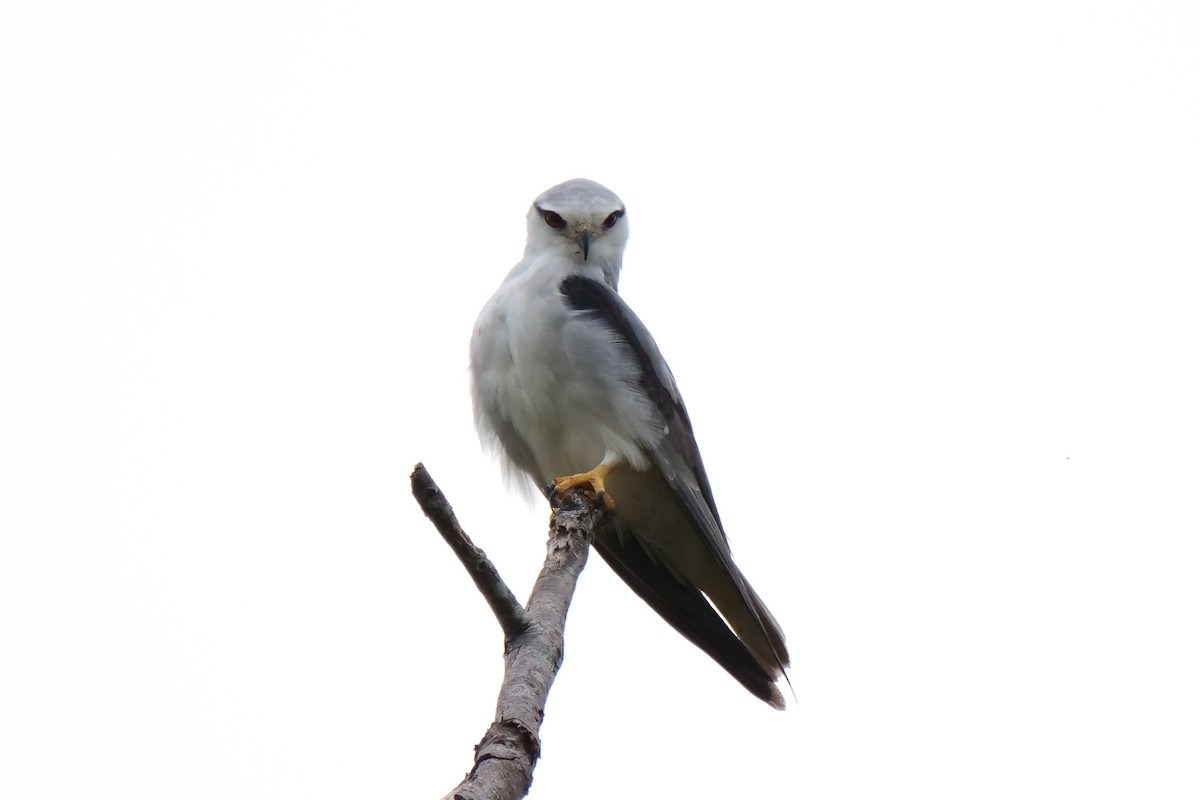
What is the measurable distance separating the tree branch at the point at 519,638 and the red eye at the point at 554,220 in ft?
7.21

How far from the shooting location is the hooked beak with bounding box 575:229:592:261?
5461 millimetres

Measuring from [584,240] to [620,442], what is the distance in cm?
116

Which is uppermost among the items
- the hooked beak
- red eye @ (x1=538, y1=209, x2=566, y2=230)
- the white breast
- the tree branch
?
red eye @ (x1=538, y1=209, x2=566, y2=230)

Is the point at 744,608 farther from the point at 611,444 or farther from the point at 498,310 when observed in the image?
the point at 498,310

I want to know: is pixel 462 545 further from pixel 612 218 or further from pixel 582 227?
pixel 612 218

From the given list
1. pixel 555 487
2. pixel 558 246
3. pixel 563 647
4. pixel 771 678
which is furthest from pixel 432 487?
pixel 558 246

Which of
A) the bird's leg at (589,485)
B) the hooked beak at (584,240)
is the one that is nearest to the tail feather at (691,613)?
the bird's leg at (589,485)

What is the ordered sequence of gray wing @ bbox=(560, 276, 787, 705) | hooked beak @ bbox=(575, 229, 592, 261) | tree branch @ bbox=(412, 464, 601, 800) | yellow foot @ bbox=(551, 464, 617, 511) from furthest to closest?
hooked beak @ bbox=(575, 229, 592, 261) < gray wing @ bbox=(560, 276, 787, 705) < yellow foot @ bbox=(551, 464, 617, 511) < tree branch @ bbox=(412, 464, 601, 800)

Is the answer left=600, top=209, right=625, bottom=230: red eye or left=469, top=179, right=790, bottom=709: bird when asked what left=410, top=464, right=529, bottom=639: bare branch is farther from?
left=600, top=209, right=625, bottom=230: red eye

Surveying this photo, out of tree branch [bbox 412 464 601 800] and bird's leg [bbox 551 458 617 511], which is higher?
bird's leg [bbox 551 458 617 511]

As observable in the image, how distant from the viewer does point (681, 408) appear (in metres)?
5.11

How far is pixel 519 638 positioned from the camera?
2799 mm

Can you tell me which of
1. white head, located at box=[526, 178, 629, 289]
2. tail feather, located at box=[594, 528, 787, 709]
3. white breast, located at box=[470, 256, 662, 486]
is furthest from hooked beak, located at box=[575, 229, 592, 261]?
tail feather, located at box=[594, 528, 787, 709]

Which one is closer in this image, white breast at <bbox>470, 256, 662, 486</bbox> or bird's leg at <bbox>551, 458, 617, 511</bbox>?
bird's leg at <bbox>551, 458, 617, 511</bbox>
